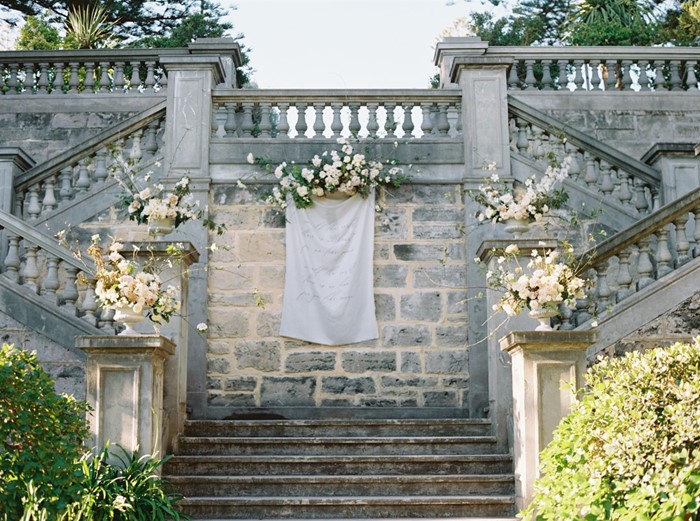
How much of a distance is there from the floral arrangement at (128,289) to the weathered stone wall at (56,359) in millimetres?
1638

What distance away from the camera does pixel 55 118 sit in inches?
563

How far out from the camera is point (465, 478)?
8531 mm

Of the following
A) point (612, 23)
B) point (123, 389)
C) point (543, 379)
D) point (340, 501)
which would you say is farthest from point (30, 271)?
point (612, 23)

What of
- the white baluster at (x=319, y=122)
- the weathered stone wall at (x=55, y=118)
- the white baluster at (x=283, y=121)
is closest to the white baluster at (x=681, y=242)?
the white baluster at (x=319, y=122)

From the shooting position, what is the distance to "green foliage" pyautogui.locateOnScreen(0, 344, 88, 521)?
6.60 metres

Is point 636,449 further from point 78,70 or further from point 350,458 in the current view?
point 78,70

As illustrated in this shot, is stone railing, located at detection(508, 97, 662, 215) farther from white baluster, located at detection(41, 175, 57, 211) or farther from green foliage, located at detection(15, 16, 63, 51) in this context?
green foliage, located at detection(15, 16, 63, 51)

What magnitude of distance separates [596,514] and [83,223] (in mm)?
7435

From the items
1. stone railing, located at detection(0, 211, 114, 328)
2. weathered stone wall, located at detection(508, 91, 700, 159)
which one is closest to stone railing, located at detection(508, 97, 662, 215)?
weathered stone wall, located at detection(508, 91, 700, 159)

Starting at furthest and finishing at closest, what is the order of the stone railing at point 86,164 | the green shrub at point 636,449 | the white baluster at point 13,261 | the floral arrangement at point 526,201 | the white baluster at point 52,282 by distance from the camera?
1. the stone railing at point 86,164
2. the white baluster at point 13,261
3. the white baluster at point 52,282
4. the floral arrangement at point 526,201
5. the green shrub at point 636,449

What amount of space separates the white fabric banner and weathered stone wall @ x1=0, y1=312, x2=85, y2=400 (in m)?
2.04

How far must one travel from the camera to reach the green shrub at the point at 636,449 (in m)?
5.23

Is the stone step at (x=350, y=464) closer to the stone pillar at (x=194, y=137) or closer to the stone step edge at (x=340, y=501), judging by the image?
the stone step edge at (x=340, y=501)

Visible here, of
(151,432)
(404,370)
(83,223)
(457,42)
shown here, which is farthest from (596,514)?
(457,42)
